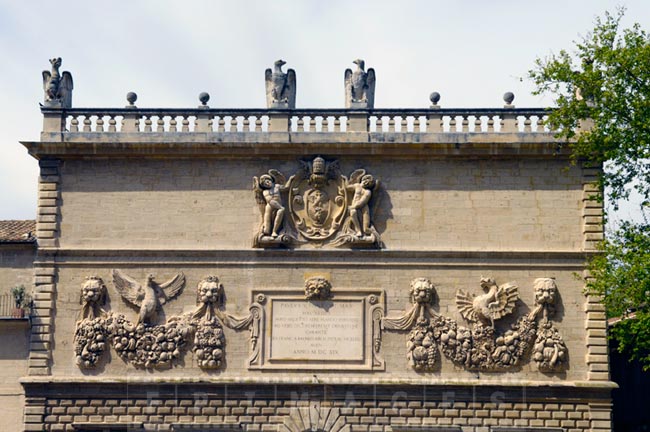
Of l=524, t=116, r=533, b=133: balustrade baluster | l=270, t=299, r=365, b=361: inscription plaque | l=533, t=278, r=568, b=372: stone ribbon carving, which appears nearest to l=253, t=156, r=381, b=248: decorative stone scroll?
l=270, t=299, r=365, b=361: inscription plaque

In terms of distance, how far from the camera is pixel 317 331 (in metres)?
25.3

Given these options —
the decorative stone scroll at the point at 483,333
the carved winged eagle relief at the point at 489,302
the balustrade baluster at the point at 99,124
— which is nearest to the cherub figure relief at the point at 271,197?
the decorative stone scroll at the point at 483,333

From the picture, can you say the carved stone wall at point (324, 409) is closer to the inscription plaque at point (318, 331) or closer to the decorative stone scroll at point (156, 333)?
the decorative stone scroll at point (156, 333)

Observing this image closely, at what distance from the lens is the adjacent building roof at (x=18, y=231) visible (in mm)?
26594

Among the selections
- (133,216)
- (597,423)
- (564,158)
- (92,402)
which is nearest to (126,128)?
(133,216)

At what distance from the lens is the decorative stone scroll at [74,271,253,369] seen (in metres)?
25.2

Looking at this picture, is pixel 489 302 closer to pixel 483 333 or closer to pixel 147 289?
pixel 483 333

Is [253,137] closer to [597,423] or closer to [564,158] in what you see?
[564,158]

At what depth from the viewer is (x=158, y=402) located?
2509cm

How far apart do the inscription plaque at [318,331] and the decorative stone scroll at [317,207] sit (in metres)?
1.38

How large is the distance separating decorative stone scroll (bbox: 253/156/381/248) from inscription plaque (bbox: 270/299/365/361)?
138 cm

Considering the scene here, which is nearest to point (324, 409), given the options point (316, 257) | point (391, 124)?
point (316, 257)

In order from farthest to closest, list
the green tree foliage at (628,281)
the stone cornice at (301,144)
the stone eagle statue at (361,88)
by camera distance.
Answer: the stone eagle statue at (361,88) → the stone cornice at (301,144) → the green tree foliage at (628,281)

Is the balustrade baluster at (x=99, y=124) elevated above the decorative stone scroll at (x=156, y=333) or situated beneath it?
elevated above
